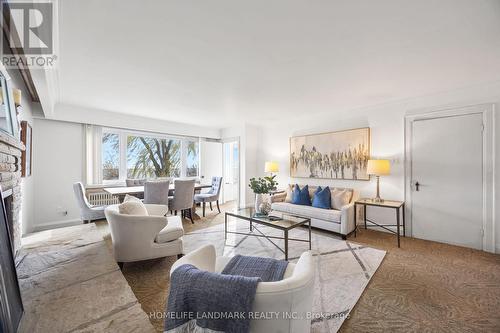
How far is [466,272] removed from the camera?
2.41 m

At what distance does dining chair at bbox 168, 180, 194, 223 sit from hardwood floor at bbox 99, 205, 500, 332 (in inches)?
63.3

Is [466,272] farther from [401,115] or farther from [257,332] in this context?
[257,332]

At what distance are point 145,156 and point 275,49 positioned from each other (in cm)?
465

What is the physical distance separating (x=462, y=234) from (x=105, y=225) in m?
6.05

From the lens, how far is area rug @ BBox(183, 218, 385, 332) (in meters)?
1.82

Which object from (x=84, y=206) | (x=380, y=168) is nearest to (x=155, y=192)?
(x=84, y=206)

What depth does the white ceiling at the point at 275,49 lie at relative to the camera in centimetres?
162

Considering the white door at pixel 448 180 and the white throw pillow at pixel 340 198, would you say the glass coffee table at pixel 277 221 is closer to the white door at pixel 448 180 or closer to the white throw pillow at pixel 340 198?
the white throw pillow at pixel 340 198

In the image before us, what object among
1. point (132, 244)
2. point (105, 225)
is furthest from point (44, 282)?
point (105, 225)

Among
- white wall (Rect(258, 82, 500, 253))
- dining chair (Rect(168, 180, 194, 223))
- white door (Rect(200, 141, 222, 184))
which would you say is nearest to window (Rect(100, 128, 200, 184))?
white door (Rect(200, 141, 222, 184))

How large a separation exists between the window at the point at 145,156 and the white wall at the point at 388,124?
2955mm

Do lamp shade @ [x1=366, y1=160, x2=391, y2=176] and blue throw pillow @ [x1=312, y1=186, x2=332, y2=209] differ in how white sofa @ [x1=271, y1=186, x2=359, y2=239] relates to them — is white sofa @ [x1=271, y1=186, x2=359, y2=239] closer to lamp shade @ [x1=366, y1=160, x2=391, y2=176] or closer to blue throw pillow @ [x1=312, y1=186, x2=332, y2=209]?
blue throw pillow @ [x1=312, y1=186, x2=332, y2=209]

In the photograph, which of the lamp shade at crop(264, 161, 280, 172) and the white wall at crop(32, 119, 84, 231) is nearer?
the white wall at crop(32, 119, 84, 231)

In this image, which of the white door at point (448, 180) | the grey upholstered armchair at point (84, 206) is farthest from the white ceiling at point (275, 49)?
the grey upholstered armchair at point (84, 206)
